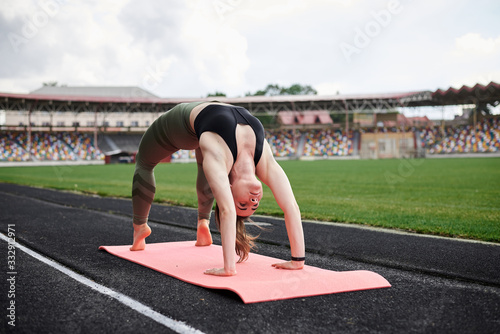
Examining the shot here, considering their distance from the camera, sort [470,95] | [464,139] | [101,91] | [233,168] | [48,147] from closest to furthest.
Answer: [233,168]
[470,95]
[464,139]
[48,147]
[101,91]

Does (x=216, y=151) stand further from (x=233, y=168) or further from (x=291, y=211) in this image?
(x=291, y=211)

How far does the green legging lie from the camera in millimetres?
4137

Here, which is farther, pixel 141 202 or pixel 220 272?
pixel 141 202

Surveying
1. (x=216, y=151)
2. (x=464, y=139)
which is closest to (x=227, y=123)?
(x=216, y=151)

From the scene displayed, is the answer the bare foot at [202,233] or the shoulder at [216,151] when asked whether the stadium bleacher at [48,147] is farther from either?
the shoulder at [216,151]

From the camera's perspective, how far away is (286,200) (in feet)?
12.0

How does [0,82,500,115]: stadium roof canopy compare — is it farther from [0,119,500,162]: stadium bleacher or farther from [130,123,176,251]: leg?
[130,123,176,251]: leg

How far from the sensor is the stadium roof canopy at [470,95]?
4672 centimetres

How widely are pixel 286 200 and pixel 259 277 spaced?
679 millimetres

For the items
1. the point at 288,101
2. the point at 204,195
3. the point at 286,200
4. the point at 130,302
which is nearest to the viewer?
the point at 130,302

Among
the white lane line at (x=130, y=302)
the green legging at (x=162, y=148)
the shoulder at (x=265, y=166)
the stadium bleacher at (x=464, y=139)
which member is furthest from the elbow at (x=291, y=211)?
the stadium bleacher at (x=464, y=139)

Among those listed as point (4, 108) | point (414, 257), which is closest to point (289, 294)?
point (414, 257)

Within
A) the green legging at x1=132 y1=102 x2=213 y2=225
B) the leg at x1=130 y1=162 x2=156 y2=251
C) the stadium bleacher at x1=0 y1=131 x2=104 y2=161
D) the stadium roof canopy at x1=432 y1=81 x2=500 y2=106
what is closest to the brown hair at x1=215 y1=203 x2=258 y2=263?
the green legging at x1=132 y1=102 x2=213 y2=225

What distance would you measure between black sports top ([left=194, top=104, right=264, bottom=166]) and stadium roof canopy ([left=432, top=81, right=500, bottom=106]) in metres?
49.8
